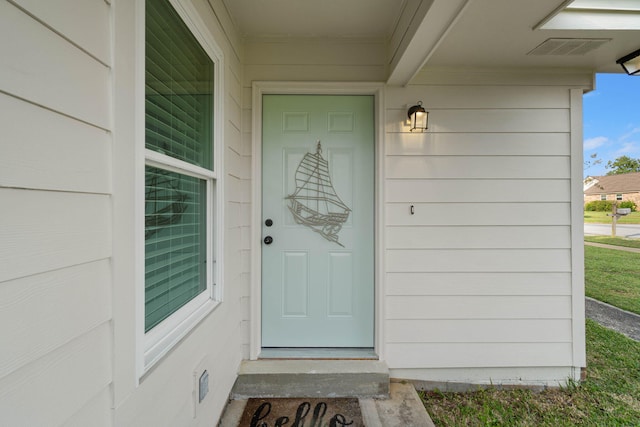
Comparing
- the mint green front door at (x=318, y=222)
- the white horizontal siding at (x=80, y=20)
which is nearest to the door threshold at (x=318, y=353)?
the mint green front door at (x=318, y=222)

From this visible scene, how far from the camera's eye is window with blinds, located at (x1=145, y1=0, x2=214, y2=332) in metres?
1.00

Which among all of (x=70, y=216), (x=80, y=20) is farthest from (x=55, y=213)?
(x=80, y=20)

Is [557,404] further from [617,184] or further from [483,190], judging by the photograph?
[617,184]

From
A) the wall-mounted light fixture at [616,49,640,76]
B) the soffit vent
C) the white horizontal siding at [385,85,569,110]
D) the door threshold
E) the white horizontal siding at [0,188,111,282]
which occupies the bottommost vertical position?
the door threshold

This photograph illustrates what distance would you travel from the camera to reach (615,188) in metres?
9.52

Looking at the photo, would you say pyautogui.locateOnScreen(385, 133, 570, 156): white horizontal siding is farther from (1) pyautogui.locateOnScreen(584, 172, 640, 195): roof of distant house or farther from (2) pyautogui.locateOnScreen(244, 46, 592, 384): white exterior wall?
(1) pyautogui.locateOnScreen(584, 172, 640, 195): roof of distant house

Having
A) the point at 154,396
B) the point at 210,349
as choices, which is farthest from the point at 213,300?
the point at 154,396

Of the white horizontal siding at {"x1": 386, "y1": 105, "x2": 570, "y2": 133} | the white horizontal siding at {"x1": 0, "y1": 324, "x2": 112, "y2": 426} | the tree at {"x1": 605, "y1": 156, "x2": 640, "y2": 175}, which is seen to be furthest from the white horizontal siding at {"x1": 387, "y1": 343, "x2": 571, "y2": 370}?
the tree at {"x1": 605, "y1": 156, "x2": 640, "y2": 175}

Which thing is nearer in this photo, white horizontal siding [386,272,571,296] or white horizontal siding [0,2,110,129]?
white horizontal siding [0,2,110,129]

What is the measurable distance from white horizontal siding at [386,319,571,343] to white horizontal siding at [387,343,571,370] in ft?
0.12

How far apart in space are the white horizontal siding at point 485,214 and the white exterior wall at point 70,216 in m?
1.69

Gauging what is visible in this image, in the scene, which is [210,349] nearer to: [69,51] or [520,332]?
[69,51]

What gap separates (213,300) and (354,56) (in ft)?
6.28

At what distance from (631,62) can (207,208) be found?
2971 mm
